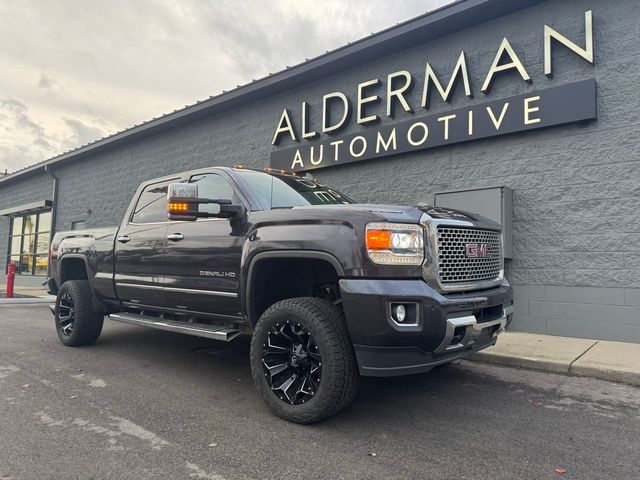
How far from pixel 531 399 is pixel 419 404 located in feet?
3.45

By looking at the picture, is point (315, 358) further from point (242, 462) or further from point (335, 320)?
point (242, 462)

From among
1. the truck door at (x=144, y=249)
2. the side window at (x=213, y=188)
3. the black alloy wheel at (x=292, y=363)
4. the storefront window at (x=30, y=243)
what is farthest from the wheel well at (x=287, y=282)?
the storefront window at (x=30, y=243)

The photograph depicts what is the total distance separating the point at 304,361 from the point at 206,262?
1.40 meters

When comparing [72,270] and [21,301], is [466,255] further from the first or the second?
[21,301]

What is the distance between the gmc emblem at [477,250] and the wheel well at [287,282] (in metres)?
1.08

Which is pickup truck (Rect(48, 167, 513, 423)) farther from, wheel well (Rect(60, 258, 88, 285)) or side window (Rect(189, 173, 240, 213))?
wheel well (Rect(60, 258, 88, 285))

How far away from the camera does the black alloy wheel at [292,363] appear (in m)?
3.20

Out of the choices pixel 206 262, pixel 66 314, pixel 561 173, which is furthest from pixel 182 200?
pixel 561 173

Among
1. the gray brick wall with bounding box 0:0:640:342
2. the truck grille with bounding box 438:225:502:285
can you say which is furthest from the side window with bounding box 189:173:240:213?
the gray brick wall with bounding box 0:0:640:342

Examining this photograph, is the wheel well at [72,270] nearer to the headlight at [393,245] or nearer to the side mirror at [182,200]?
the side mirror at [182,200]

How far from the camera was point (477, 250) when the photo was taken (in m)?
3.62

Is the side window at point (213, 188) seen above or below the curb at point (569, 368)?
above

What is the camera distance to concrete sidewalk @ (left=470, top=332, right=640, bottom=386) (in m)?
4.55

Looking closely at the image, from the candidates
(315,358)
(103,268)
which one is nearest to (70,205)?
(103,268)
